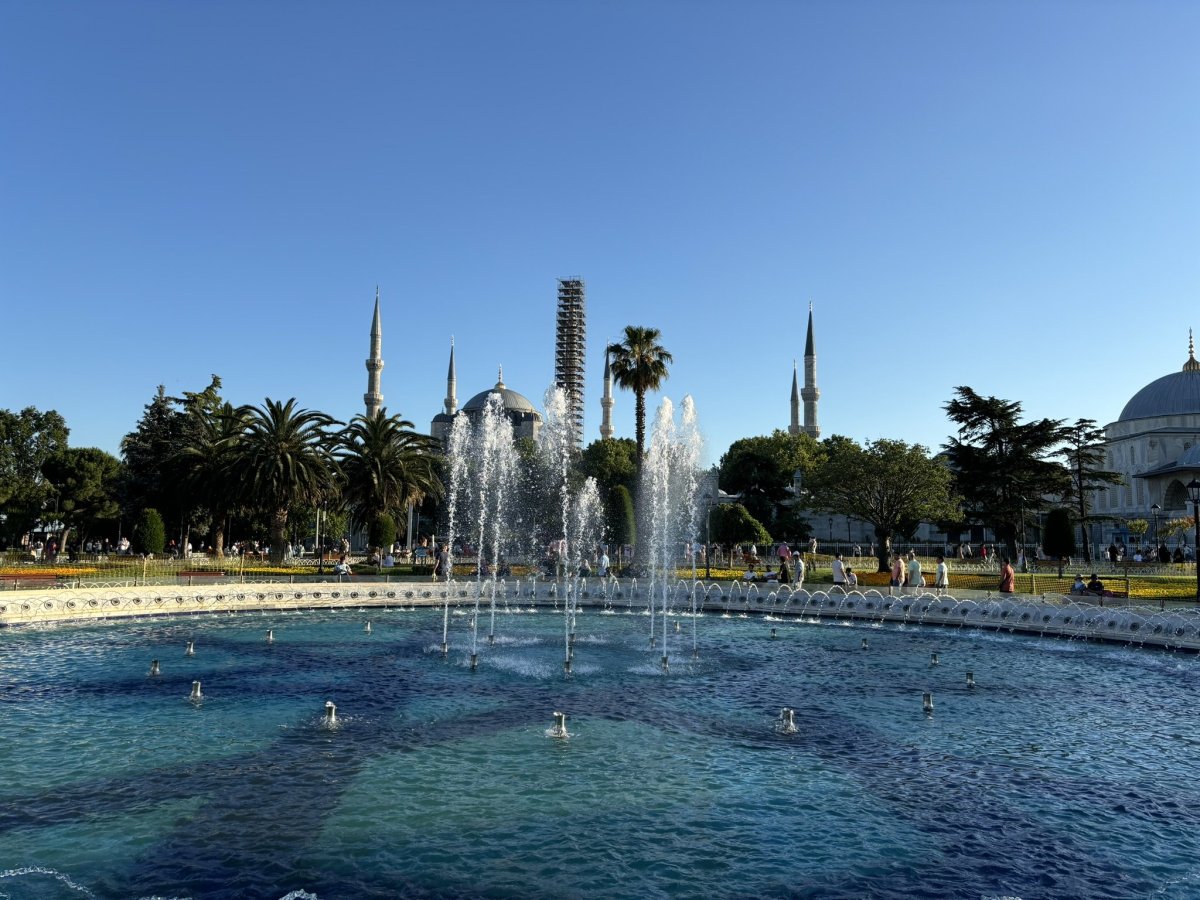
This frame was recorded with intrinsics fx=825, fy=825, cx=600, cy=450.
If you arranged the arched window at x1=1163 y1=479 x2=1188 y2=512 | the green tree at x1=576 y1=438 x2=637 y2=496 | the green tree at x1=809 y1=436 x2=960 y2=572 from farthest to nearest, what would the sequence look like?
the green tree at x1=576 y1=438 x2=637 y2=496 → the arched window at x1=1163 y1=479 x2=1188 y2=512 → the green tree at x1=809 y1=436 x2=960 y2=572

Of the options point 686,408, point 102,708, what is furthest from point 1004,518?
point 102,708

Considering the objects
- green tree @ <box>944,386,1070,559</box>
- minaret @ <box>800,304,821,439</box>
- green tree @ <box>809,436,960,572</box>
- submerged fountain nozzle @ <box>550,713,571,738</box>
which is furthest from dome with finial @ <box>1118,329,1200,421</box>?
submerged fountain nozzle @ <box>550,713,571,738</box>

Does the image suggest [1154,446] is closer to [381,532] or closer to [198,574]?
[381,532]

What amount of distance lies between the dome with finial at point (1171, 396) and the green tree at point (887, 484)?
162 ft

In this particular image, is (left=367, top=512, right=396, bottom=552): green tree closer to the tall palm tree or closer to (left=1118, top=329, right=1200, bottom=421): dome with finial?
the tall palm tree

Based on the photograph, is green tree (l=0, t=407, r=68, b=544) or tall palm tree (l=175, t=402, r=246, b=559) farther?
green tree (l=0, t=407, r=68, b=544)

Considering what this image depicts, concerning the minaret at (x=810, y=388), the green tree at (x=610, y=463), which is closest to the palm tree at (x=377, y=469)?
the green tree at (x=610, y=463)

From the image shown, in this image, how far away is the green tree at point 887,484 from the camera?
3031cm

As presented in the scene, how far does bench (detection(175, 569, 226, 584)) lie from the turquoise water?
12255mm

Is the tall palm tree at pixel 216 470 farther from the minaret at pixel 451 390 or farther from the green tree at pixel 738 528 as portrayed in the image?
the minaret at pixel 451 390

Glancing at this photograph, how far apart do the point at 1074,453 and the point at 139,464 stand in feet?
162

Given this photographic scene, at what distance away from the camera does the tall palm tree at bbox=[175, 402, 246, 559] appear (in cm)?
3375

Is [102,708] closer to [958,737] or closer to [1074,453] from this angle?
[958,737]

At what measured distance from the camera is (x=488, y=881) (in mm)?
5508
